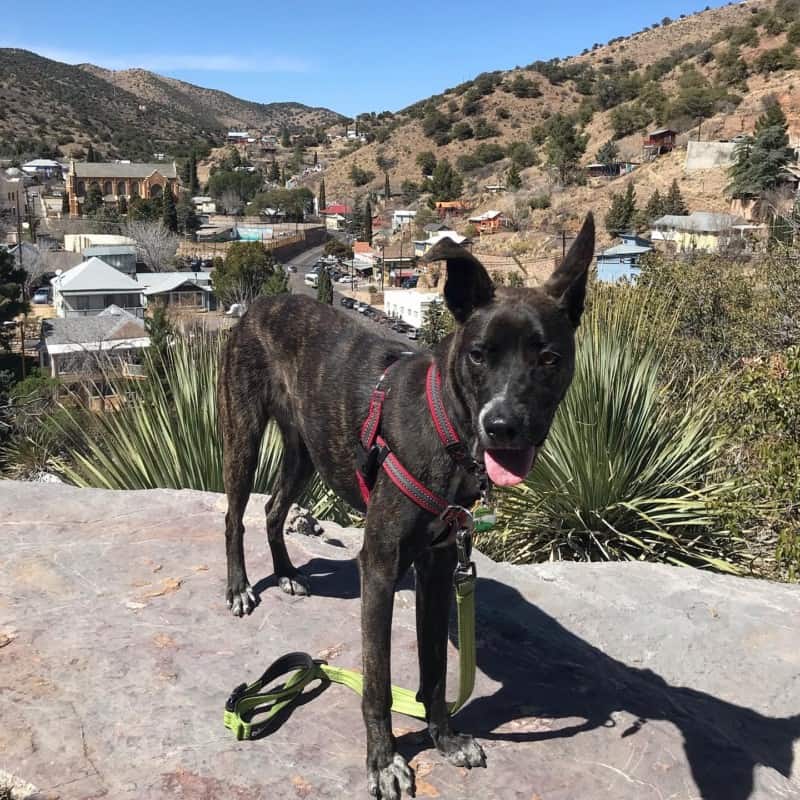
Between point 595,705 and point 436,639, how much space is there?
733 millimetres

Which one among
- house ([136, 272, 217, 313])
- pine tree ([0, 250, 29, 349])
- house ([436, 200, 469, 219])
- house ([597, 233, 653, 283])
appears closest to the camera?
house ([597, 233, 653, 283])

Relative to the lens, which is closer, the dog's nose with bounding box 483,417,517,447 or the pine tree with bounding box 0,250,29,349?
the dog's nose with bounding box 483,417,517,447

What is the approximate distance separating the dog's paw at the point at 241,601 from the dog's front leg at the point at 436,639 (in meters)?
1.02

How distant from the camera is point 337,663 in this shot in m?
3.09

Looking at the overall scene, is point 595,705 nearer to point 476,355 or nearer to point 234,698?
point 234,698

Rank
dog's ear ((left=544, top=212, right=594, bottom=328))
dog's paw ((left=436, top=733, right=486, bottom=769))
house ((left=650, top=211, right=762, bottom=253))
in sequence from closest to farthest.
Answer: dog's ear ((left=544, top=212, right=594, bottom=328))
dog's paw ((left=436, top=733, right=486, bottom=769))
house ((left=650, top=211, right=762, bottom=253))

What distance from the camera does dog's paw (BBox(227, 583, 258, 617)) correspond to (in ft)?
11.3

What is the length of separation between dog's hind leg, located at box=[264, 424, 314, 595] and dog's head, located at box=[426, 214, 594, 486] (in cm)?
161

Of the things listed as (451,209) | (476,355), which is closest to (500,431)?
(476,355)

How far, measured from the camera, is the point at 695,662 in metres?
3.47

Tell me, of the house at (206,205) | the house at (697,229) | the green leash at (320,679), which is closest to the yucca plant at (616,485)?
the green leash at (320,679)

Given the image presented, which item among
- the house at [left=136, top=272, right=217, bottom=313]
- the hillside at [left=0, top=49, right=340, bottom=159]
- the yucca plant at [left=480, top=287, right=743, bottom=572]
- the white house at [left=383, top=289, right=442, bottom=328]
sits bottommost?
the white house at [left=383, top=289, right=442, bottom=328]

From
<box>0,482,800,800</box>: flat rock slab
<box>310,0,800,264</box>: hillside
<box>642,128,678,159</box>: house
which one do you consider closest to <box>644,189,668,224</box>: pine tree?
<box>310,0,800,264</box>: hillside

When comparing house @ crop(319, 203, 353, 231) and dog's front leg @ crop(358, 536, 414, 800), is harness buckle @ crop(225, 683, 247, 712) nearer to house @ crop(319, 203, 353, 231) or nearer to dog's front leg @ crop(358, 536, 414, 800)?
dog's front leg @ crop(358, 536, 414, 800)
